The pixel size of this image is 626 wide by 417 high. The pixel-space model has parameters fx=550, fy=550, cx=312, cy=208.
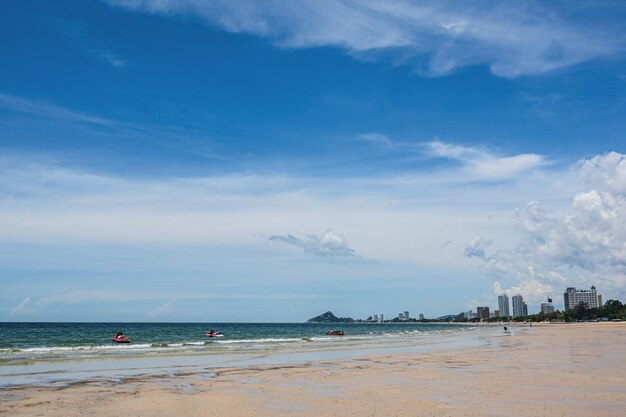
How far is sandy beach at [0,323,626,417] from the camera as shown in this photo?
14.7m

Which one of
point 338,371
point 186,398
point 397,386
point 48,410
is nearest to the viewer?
point 48,410

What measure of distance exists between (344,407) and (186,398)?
531 centimetres

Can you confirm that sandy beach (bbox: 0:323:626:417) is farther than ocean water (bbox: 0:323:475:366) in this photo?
No

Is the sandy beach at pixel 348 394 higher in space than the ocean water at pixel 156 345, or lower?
higher

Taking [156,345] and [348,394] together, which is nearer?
[348,394]

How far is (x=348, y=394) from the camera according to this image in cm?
1788

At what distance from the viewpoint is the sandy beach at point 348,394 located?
14742 millimetres

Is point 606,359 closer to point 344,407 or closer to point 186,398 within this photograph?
point 344,407

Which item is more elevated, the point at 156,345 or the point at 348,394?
the point at 348,394

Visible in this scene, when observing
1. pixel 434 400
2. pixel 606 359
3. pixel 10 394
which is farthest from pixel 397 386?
pixel 606 359

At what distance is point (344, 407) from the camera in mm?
15312

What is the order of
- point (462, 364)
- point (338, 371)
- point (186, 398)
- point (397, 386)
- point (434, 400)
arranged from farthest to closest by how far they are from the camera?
point (462, 364)
point (338, 371)
point (397, 386)
point (186, 398)
point (434, 400)

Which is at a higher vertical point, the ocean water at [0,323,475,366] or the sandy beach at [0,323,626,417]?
the sandy beach at [0,323,626,417]

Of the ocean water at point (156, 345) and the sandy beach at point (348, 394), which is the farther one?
the ocean water at point (156, 345)
